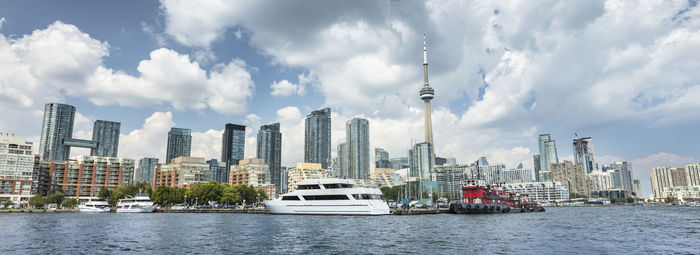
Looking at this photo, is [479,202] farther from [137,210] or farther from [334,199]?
[137,210]

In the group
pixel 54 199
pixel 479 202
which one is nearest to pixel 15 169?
pixel 54 199

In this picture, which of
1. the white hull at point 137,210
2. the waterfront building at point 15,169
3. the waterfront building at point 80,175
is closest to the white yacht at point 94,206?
the white hull at point 137,210

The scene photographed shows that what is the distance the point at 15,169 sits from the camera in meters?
137

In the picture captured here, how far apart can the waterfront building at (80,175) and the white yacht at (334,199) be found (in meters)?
116

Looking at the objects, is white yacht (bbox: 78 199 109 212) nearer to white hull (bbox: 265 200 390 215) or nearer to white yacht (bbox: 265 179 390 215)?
white hull (bbox: 265 200 390 215)

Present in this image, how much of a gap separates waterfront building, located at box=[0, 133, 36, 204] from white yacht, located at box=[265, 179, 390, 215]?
354ft

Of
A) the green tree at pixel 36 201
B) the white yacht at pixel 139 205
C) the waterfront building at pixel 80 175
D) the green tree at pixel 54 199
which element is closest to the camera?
the white yacht at pixel 139 205

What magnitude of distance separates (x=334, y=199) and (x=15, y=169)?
12238 centimetres

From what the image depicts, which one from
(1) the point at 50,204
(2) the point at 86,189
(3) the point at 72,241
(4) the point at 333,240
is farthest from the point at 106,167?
(4) the point at 333,240

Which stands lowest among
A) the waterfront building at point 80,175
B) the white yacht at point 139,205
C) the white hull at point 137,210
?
the white hull at point 137,210

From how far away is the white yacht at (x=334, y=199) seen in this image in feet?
267

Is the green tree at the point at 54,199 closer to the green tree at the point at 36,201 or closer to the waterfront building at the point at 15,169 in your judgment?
the green tree at the point at 36,201

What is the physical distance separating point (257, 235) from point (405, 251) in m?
18.9

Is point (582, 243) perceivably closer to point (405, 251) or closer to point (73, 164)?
point (405, 251)
